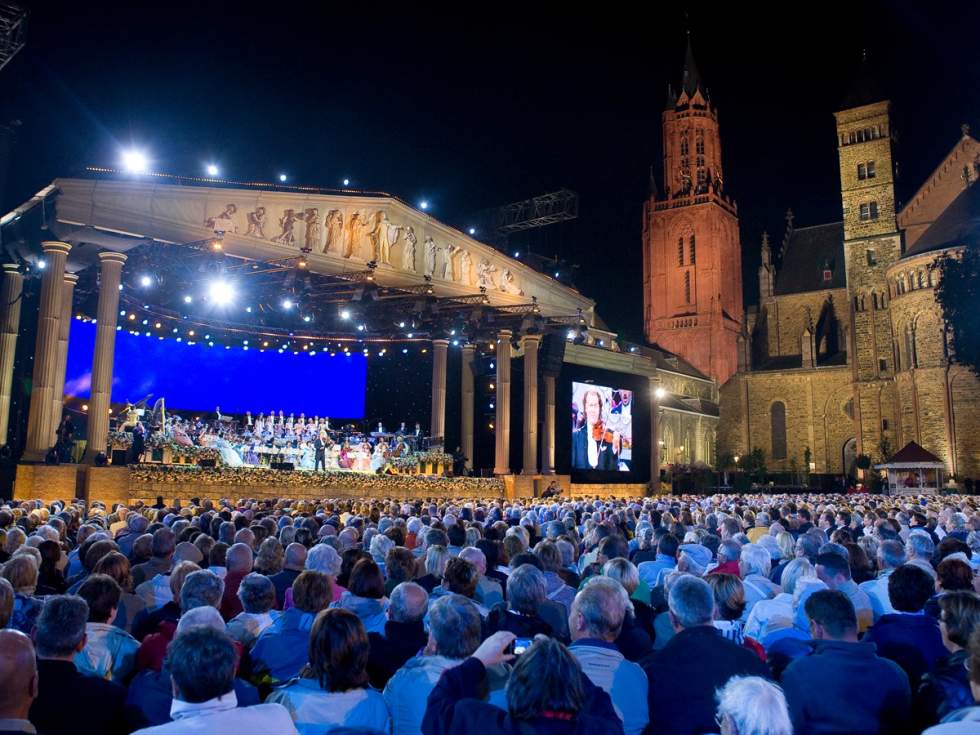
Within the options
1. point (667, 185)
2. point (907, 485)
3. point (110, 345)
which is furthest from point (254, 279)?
point (667, 185)

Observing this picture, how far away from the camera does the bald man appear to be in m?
2.70

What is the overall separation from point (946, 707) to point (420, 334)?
95.4 feet

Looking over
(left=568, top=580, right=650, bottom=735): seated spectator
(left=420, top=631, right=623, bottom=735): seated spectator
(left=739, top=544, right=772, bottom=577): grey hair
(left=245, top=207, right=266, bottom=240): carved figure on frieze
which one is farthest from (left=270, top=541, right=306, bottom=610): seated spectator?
(left=245, top=207, right=266, bottom=240): carved figure on frieze

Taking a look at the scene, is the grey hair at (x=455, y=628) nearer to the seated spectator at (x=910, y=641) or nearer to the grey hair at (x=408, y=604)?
the grey hair at (x=408, y=604)

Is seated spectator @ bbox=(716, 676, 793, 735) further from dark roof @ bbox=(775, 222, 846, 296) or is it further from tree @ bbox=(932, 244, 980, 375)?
dark roof @ bbox=(775, 222, 846, 296)

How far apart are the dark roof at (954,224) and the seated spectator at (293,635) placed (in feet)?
170

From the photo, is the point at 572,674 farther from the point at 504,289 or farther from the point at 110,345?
the point at 504,289

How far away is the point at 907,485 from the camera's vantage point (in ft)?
155

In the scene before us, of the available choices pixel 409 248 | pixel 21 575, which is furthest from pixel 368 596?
pixel 409 248

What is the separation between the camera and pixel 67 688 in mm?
3322

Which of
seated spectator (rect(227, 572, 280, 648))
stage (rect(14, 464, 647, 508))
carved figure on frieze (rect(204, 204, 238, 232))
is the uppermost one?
carved figure on frieze (rect(204, 204, 238, 232))

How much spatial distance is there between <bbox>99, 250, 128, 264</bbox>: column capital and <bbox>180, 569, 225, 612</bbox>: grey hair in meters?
17.5

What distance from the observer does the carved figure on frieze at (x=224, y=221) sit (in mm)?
21031

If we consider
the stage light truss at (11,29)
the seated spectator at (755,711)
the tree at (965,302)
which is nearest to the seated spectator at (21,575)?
the seated spectator at (755,711)
